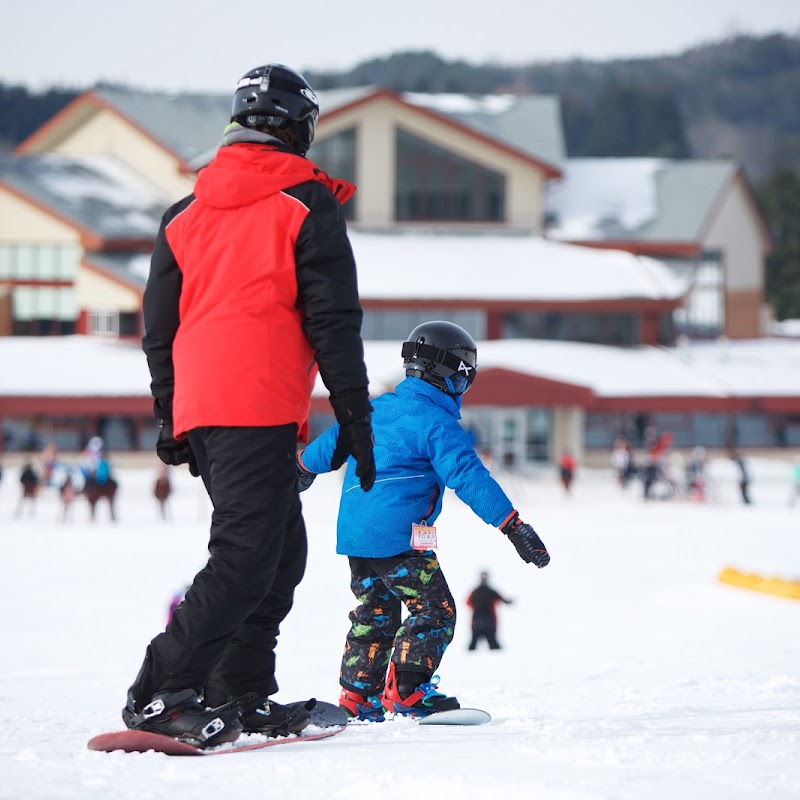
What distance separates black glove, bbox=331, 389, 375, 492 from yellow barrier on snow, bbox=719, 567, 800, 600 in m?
11.3

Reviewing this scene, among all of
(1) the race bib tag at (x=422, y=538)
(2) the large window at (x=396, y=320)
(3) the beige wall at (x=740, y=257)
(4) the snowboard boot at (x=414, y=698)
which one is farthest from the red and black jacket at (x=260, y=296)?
(3) the beige wall at (x=740, y=257)

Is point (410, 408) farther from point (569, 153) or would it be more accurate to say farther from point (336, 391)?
point (569, 153)

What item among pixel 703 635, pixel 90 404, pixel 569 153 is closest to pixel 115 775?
pixel 703 635

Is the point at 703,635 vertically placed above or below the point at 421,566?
below

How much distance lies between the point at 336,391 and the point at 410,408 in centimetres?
119

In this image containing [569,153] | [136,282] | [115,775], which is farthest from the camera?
[569,153]

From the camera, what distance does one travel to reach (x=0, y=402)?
35.5 m


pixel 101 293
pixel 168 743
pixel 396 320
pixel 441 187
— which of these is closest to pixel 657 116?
pixel 441 187

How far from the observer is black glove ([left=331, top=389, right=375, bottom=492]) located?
13.8 feet

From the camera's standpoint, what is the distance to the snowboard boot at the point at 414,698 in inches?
211

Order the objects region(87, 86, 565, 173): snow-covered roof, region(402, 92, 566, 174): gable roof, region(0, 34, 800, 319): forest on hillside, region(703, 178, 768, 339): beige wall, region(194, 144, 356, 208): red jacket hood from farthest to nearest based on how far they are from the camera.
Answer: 1. region(0, 34, 800, 319): forest on hillside
2. region(703, 178, 768, 339): beige wall
3. region(87, 86, 565, 173): snow-covered roof
4. region(402, 92, 566, 174): gable roof
5. region(194, 144, 356, 208): red jacket hood

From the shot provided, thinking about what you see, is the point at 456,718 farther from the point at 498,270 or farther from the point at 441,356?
the point at 498,270

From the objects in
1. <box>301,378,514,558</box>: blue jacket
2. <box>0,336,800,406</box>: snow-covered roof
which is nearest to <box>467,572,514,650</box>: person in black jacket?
<box>301,378,514,558</box>: blue jacket

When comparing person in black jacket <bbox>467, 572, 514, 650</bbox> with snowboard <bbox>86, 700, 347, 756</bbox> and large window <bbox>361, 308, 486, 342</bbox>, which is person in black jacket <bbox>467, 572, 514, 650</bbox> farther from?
large window <bbox>361, 308, 486, 342</bbox>
